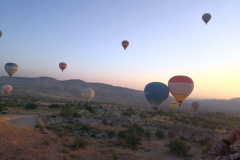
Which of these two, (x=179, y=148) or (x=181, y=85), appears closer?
(x=179, y=148)

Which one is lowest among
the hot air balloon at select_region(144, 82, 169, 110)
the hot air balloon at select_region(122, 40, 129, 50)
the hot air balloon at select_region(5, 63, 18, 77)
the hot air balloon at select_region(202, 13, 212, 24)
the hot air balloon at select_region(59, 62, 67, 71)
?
the hot air balloon at select_region(144, 82, 169, 110)

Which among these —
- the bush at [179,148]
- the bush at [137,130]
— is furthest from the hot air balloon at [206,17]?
the bush at [179,148]

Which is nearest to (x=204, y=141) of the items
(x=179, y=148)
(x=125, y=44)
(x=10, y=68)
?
(x=179, y=148)

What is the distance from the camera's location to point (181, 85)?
72.1 feet

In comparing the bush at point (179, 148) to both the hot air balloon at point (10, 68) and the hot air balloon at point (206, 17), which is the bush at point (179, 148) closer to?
the hot air balloon at point (206, 17)

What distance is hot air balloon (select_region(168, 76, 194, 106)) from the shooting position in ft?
72.2

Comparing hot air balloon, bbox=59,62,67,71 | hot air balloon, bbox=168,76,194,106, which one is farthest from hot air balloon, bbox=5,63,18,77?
hot air balloon, bbox=168,76,194,106

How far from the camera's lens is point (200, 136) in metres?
20.2

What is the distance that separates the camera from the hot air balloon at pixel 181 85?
72.2ft

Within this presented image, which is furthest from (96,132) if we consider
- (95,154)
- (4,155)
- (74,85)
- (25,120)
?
(74,85)

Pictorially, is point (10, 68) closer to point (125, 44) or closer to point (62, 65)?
point (62, 65)

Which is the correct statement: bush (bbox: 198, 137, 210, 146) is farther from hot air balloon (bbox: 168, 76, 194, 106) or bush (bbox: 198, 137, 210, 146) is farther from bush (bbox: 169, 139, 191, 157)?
hot air balloon (bbox: 168, 76, 194, 106)

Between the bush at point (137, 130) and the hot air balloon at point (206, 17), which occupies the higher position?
the hot air balloon at point (206, 17)

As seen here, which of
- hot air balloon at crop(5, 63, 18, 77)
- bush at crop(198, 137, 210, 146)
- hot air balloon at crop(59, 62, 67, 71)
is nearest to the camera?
bush at crop(198, 137, 210, 146)
